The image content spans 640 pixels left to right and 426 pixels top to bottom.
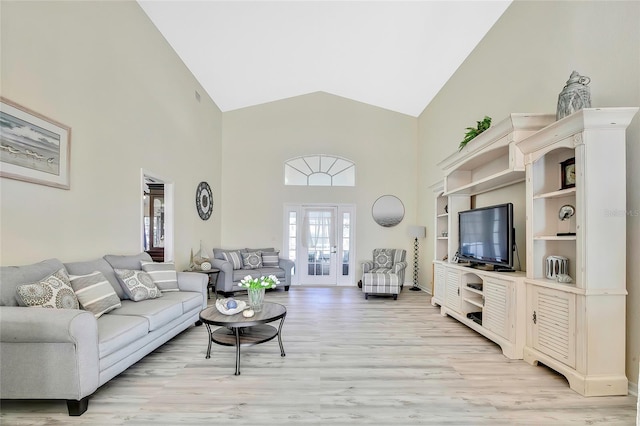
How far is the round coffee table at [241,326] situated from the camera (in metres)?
2.69

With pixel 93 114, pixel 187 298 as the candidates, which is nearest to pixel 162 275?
pixel 187 298

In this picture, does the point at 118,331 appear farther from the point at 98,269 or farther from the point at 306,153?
the point at 306,153

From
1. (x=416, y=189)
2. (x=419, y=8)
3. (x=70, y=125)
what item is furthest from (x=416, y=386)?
(x=416, y=189)

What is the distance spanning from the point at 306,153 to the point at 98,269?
4953mm

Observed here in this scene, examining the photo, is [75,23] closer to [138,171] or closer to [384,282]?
[138,171]

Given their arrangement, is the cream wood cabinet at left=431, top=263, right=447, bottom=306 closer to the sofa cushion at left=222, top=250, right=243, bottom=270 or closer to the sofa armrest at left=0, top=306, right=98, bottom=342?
the sofa cushion at left=222, top=250, right=243, bottom=270

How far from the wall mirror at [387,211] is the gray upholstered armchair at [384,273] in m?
0.70

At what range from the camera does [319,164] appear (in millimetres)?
7262

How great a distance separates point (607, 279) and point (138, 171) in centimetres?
493

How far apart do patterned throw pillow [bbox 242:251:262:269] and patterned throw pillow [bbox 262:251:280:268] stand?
0.29 ft

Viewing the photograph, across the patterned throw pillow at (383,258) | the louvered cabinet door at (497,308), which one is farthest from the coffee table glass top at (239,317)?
the patterned throw pillow at (383,258)

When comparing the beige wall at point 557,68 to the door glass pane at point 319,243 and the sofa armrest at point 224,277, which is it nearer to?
the door glass pane at point 319,243

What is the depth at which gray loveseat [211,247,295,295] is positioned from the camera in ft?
18.6

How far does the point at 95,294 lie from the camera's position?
2594mm
